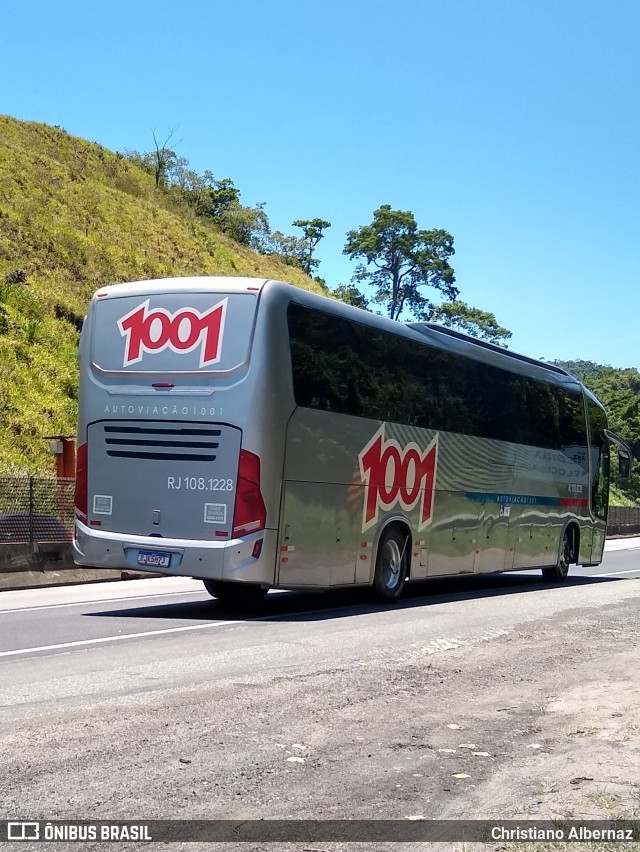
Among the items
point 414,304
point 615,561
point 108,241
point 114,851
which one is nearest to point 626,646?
point 114,851

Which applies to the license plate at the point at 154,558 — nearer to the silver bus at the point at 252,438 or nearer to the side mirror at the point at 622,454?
the silver bus at the point at 252,438

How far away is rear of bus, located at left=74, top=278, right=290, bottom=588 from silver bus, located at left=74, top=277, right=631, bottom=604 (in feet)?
0.06

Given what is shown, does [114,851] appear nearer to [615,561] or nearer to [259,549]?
[259,549]

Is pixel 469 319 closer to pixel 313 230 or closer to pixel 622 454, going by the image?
pixel 313 230

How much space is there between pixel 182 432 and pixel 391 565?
4.50 metres

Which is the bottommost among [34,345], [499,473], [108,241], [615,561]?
[615,561]

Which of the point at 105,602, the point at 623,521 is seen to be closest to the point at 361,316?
the point at 105,602

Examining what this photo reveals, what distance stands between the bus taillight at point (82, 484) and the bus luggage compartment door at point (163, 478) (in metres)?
0.09

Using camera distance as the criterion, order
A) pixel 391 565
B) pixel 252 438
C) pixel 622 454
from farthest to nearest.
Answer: pixel 622 454
pixel 391 565
pixel 252 438

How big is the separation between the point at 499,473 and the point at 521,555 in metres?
2.08

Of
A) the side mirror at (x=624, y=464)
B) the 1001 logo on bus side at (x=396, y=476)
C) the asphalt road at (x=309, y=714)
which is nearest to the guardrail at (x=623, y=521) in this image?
the side mirror at (x=624, y=464)

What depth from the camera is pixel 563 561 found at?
23.4 metres

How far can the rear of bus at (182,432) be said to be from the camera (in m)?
13.2

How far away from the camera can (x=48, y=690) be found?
8.46m
